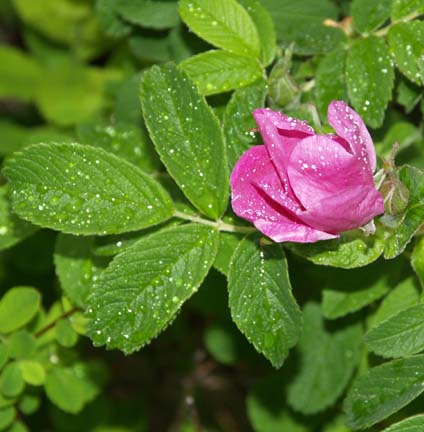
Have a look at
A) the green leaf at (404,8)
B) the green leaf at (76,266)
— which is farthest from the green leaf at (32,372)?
the green leaf at (404,8)

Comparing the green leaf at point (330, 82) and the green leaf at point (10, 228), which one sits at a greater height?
the green leaf at point (330, 82)

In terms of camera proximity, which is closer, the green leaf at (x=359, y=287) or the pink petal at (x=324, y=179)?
the pink petal at (x=324, y=179)

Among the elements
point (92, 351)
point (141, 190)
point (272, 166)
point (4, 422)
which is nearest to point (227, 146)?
point (141, 190)

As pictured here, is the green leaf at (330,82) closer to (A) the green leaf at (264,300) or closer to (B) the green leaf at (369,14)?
(B) the green leaf at (369,14)

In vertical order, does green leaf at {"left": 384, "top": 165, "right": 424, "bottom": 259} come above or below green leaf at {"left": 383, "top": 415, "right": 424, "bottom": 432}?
above

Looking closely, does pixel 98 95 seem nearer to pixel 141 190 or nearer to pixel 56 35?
pixel 56 35

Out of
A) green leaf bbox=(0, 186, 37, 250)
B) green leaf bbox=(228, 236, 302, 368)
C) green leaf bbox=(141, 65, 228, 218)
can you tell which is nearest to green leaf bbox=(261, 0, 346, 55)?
green leaf bbox=(141, 65, 228, 218)

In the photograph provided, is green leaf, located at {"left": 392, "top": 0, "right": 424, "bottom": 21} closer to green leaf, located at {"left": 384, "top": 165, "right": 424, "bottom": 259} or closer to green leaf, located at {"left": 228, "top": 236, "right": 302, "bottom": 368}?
green leaf, located at {"left": 384, "top": 165, "right": 424, "bottom": 259}
